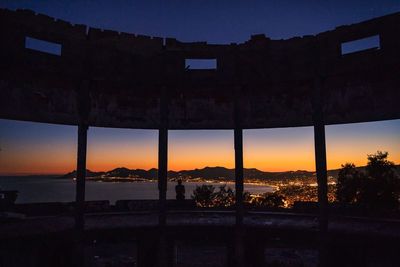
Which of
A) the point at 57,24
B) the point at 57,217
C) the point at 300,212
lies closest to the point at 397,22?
the point at 300,212

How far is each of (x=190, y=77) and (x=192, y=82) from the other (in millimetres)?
219

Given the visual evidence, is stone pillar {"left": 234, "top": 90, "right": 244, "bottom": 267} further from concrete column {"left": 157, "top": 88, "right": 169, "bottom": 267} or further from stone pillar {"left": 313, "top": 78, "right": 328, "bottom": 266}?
stone pillar {"left": 313, "top": 78, "right": 328, "bottom": 266}

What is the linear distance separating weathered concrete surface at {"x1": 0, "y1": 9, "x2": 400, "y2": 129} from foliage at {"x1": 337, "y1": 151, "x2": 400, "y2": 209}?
24319 mm

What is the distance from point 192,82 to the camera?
1256 centimetres

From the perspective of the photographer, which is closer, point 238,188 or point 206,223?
point 206,223

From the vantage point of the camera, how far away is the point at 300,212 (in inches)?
555

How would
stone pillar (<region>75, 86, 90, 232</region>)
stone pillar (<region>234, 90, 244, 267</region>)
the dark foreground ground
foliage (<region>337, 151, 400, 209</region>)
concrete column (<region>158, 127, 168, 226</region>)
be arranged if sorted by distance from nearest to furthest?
the dark foreground ground
stone pillar (<region>75, 86, 90, 232</region>)
stone pillar (<region>234, 90, 244, 267</region>)
concrete column (<region>158, 127, 168, 226</region>)
foliage (<region>337, 151, 400, 209</region>)

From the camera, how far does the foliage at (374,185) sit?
32844mm

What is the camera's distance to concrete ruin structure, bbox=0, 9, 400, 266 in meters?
10.5

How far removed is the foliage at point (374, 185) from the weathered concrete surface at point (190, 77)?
24319 mm

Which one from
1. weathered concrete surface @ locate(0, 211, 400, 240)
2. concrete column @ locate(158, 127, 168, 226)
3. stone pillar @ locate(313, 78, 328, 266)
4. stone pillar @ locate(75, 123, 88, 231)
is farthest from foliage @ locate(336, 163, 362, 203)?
stone pillar @ locate(75, 123, 88, 231)

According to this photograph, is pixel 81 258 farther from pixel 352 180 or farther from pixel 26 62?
pixel 352 180

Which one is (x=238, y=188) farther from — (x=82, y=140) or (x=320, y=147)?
(x=82, y=140)

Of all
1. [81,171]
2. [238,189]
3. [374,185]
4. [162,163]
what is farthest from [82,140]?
[374,185]
